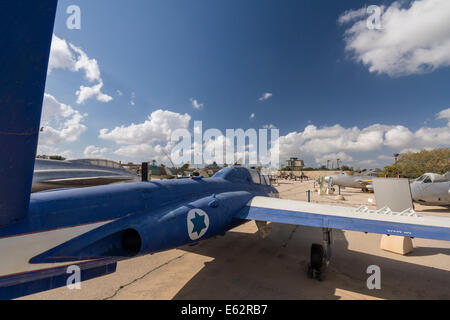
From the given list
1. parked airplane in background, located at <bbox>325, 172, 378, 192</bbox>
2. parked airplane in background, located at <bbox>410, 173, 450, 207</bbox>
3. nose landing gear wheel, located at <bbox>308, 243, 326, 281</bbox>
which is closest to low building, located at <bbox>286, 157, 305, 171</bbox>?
parked airplane in background, located at <bbox>325, 172, 378, 192</bbox>

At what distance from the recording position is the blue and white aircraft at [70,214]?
5.78 ft

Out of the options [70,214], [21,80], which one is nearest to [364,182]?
[70,214]

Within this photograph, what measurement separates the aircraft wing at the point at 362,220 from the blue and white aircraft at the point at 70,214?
2 cm

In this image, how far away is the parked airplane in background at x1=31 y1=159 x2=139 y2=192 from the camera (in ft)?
35.8

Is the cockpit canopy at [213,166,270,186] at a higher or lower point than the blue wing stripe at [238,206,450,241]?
higher

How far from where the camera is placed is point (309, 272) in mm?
4355

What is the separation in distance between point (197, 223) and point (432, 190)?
15.2 metres

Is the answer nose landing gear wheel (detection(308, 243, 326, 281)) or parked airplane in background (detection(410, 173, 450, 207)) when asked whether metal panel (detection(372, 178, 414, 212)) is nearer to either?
nose landing gear wheel (detection(308, 243, 326, 281))

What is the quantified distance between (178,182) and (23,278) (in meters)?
3.00

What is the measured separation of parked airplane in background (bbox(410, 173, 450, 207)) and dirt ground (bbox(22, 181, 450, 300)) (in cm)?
702

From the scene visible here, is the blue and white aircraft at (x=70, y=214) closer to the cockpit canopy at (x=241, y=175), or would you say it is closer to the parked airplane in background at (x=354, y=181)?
the cockpit canopy at (x=241, y=175)

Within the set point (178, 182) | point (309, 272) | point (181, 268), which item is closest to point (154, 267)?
point (181, 268)
